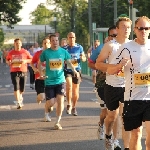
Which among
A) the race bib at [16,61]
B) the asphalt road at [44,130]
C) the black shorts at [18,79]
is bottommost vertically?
the asphalt road at [44,130]

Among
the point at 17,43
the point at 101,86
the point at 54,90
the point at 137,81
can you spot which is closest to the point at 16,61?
the point at 17,43

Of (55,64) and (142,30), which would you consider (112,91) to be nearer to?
(142,30)

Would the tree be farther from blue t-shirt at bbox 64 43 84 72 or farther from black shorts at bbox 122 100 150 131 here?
black shorts at bbox 122 100 150 131

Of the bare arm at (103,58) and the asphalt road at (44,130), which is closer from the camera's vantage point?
the bare arm at (103,58)

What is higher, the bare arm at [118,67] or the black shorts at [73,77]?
the bare arm at [118,67]

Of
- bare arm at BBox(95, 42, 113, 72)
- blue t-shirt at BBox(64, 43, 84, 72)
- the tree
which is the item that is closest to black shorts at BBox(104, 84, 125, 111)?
bare arm at BBox(95, 42, 113, 72)

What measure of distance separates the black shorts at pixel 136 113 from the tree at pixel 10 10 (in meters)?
59.2

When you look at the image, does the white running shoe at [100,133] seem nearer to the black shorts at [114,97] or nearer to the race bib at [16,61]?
the black shorts at [114,97]

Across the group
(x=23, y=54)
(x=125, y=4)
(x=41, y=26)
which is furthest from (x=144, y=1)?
(x=41, y=26)

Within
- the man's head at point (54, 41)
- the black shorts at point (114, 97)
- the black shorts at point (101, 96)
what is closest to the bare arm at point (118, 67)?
the black shorts at point (114, 97)

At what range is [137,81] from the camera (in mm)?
6715

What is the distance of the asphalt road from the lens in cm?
962

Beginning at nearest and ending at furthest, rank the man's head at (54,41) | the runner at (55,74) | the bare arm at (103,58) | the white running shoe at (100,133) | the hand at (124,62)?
the hand at (124,62) < the bare arm at (103,58) < the white running shoe at (100,133) < the man's head at (54,41) < the runner at (55,74)

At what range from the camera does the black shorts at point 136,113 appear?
22.0 feet
